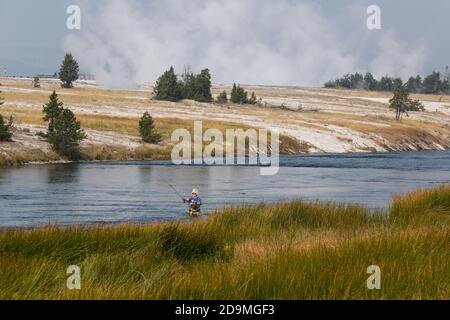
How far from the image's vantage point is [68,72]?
158 meters

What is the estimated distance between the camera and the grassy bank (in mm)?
10656

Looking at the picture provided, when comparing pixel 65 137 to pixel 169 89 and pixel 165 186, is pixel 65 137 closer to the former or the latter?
pixel 165 186

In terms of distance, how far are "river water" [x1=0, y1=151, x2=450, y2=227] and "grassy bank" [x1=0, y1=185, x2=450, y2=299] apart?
9697 millimetres

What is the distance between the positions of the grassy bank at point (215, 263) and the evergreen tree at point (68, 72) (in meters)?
145

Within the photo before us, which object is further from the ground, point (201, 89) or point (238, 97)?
point (201, 89)

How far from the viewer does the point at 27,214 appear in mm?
30859

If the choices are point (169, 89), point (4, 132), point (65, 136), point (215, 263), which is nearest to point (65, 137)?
point (65, 136)

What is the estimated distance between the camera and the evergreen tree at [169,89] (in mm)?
133750

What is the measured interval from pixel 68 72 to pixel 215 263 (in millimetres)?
150436

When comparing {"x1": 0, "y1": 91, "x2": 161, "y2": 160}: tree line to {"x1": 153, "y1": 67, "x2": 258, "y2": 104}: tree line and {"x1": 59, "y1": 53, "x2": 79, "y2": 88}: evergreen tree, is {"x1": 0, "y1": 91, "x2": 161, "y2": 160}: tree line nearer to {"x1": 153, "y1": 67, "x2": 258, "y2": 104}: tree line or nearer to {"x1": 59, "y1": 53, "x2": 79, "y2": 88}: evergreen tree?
{"x1": 153, "y1": 67, "x2": 258, "y2": 104}: tree line

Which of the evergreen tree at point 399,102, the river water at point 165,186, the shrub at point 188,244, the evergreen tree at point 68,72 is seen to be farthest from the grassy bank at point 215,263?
the evergreen tree at point 68,72

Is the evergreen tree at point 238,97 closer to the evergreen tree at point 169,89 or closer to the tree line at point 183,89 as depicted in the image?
the tree line at point 183,89

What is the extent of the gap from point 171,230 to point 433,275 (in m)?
6.38
